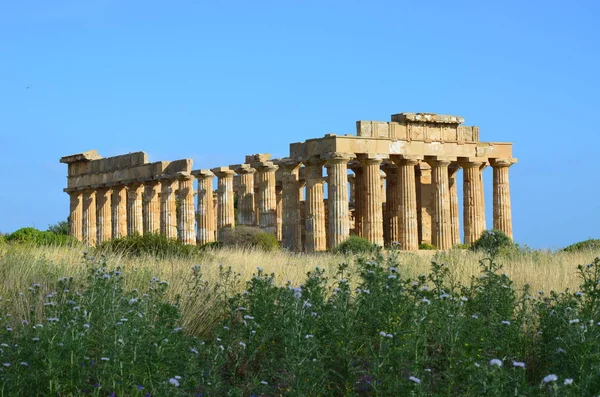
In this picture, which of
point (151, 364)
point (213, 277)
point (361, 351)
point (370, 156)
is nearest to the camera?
point (151, 364)

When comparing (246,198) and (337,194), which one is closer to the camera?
(337,194)

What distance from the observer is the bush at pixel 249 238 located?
37344 mm

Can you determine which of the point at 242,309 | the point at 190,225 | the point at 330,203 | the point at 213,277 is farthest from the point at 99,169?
the point at 242,309

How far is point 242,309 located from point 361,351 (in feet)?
5.81

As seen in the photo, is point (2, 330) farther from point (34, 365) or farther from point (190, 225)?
point (190, 225)

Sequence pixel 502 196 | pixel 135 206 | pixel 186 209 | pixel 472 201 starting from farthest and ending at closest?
pixel 135 206, pixel 186 209, pixel 502 196, pixel 472 201

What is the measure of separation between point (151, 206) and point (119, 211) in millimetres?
3076

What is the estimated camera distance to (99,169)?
51.8 meters

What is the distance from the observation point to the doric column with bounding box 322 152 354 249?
3588 cm

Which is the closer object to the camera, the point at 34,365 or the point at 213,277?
the point at 34,365

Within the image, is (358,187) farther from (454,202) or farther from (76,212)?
(76,212)

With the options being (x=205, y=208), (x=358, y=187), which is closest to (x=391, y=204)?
(x=358, y=187)

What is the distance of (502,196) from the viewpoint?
40812mm

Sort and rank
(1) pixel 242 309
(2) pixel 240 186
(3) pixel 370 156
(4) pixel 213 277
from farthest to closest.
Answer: (2) pixel 240 186 < (3) pixel 370 156 < (4) pixel 213 277 < (1) pixel 242 309
